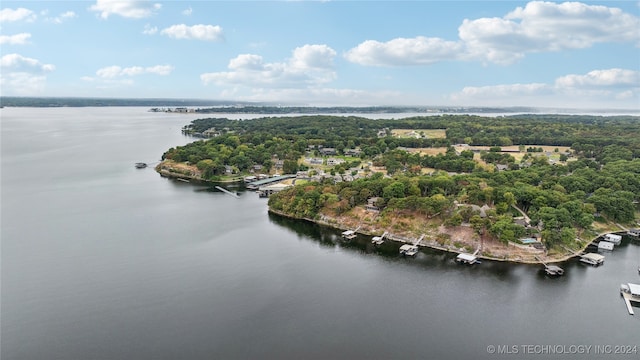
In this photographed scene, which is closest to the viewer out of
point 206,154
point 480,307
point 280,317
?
point 280,317

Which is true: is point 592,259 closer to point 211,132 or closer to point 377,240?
point 377,240

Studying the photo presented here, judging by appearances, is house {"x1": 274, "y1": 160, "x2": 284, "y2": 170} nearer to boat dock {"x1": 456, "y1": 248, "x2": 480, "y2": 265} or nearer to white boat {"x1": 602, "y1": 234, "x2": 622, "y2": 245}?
boat dock {"x1": 456, "y1": 248, "x2": 480, "y2": 265}

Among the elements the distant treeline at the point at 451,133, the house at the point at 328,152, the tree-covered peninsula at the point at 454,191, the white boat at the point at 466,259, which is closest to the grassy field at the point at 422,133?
the distant treeline at the point at 451,133

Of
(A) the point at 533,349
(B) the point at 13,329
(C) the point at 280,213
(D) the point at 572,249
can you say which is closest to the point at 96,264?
(B) the point at 13,329

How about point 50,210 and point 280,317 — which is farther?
point 50,210

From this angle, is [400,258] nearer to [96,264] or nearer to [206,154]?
[96,264]

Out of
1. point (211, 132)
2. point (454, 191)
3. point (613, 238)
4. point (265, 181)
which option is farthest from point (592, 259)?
point (211, 132)

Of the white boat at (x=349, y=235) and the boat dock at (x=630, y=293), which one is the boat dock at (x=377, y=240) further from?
the boat dock at (x=630, y=293)
